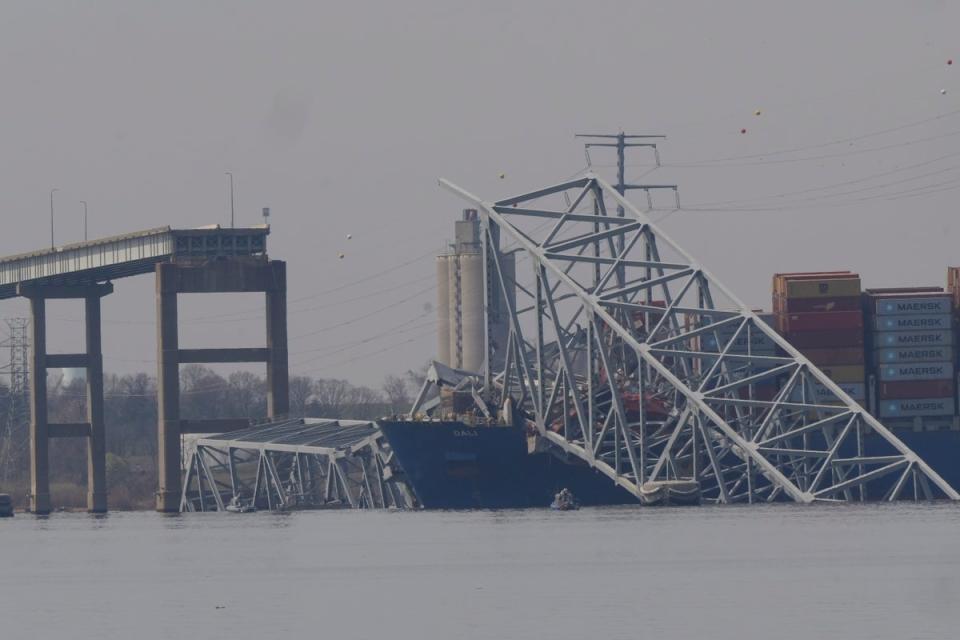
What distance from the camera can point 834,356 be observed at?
417 ft

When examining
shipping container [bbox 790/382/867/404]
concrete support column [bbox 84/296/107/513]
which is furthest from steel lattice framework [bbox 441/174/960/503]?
concrete support column [bbox 84/296/107/513]

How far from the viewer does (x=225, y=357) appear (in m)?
160

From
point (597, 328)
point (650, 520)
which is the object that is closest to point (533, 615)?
point (650, 520)

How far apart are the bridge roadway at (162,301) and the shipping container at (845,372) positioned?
47.0 meters

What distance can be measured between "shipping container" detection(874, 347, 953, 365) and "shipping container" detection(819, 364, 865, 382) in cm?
128

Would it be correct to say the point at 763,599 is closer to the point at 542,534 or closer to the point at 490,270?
the point at 542,534

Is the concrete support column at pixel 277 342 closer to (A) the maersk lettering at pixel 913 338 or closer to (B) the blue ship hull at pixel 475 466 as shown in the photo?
(B) the blue ship hull at pixel 475 466

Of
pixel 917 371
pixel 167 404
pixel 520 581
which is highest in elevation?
pixel 917 371

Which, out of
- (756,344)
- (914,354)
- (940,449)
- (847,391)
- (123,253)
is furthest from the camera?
(123,253)

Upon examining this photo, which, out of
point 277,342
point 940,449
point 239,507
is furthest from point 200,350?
point 940,449

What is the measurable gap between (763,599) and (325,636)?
11.3 metres

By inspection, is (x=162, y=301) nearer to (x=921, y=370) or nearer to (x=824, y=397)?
(x=824, y=397)

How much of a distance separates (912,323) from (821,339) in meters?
5.07

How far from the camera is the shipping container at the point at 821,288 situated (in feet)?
414
